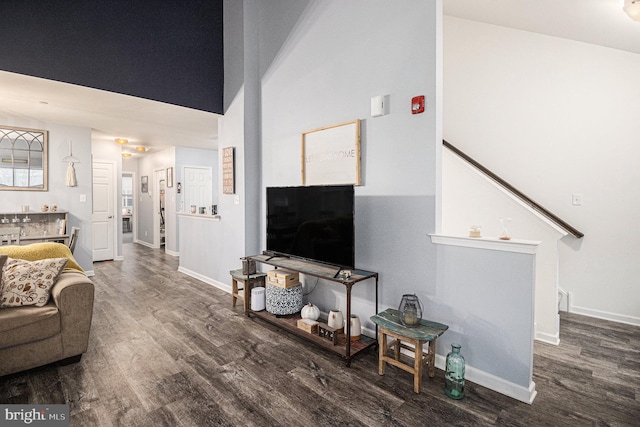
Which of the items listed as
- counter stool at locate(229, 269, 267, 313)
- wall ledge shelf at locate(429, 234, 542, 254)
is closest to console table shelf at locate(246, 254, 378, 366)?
counter stool at locate(229, 269, 267, 313)

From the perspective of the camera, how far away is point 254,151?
411 cm

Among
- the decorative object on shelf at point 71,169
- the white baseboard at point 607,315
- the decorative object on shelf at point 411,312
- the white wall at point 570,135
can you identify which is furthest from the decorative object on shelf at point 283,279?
the decorative object on shelf at point 71,169

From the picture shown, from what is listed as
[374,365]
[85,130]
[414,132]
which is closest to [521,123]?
[414,132]

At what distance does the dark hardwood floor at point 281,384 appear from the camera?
6.18 feet

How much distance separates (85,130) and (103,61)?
7.48 feet

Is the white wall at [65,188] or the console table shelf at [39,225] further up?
the white wall at [65,188]

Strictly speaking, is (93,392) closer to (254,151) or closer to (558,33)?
(254,151)

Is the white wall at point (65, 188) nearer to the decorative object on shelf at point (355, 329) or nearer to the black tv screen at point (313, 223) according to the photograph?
the black tv screen at point (313, 223)

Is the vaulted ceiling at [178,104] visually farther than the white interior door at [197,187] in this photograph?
No

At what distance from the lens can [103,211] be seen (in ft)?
21.3

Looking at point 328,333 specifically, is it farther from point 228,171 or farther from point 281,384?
point 228,171

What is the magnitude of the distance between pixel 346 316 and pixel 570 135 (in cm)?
311

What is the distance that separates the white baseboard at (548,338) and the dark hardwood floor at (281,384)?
55 millimetres

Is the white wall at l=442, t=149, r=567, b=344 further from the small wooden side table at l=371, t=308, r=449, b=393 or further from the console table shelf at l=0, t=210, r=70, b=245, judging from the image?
the console table shelf at l=0, t=210, r=70, b=245
